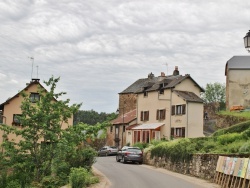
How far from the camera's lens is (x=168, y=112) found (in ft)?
161

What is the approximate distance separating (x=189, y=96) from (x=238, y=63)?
35.8ft

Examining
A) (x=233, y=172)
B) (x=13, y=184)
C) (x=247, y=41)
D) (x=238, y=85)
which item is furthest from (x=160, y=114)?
(x=247, y=41)

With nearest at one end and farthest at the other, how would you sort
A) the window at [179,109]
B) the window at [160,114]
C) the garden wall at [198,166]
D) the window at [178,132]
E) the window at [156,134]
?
the garden wall at [198,166]
the window at [178,132]
the window at [179,109]
the window at [156,134]
the window at [160,114]

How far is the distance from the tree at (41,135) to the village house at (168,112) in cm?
2350

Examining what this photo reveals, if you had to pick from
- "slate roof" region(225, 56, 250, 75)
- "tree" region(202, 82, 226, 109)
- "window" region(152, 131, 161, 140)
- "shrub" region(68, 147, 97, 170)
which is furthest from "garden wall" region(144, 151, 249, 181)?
"tree" region(202, 82, 226, 109)

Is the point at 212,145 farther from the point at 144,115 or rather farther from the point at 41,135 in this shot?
the point at 144,115

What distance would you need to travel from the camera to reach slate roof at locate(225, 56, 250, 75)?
5266 centimetres

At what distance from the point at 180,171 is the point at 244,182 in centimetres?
1180

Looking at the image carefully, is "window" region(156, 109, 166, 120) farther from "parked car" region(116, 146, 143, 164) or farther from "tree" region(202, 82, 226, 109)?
"tree" region(202, 82, 226, 109)

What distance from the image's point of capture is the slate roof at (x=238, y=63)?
52656 millimetres

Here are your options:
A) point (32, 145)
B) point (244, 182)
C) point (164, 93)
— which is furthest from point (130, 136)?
point (244, 182)

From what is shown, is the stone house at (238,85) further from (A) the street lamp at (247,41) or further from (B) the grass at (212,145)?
(A) the street lamp at (247,41)

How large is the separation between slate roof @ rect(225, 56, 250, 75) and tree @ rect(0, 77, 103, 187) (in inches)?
1313

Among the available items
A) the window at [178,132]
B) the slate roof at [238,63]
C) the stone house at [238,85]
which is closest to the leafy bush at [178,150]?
the window at [178,132]
